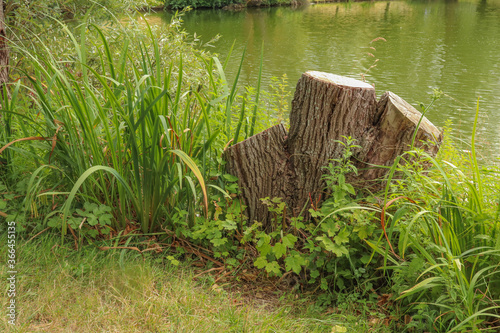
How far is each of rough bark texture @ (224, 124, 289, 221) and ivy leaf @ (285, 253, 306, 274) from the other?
0.41 metres

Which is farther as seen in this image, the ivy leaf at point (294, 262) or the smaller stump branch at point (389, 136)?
the smaller stump branch at point (389, 136)

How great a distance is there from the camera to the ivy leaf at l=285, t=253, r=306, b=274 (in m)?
2.11

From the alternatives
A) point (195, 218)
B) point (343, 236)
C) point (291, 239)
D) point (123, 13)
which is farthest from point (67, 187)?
point (123, 13)

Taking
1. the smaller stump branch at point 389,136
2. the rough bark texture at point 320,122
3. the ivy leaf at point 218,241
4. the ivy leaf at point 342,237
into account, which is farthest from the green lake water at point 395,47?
the ivy leaf at point 218,241

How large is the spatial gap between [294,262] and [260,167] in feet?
1.96

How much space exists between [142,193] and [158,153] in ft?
0.89

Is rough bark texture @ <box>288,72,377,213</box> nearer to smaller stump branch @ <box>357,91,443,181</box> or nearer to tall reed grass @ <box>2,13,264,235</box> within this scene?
smaller stump branch @ <box>357,91,443,181</box>

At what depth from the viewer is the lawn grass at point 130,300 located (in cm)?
176

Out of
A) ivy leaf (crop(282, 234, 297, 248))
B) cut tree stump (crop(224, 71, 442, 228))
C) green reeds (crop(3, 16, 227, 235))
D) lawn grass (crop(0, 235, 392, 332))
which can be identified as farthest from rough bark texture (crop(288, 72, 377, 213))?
lawn grass (crop(0, 235, 392, 332))

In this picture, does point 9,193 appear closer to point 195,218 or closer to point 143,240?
point 143,240

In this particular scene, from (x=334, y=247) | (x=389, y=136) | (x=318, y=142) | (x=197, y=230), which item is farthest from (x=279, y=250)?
(x=389, y=136)

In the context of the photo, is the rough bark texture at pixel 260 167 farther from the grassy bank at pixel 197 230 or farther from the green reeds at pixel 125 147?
the green reeds at pixel 125 147

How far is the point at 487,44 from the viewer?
14805 millimetres

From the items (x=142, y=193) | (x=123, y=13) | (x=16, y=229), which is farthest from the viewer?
(x=123, y=13)
